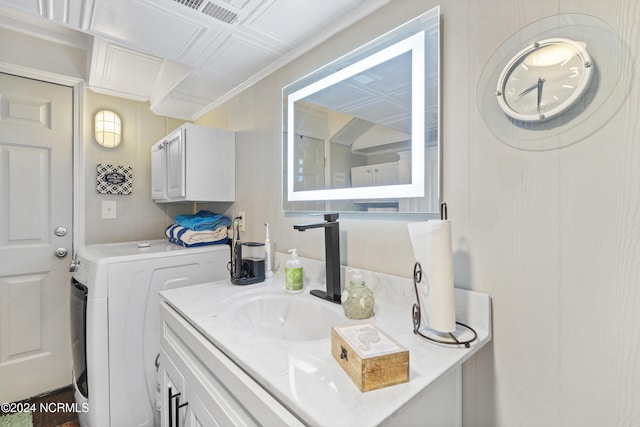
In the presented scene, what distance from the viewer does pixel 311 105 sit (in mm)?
1337

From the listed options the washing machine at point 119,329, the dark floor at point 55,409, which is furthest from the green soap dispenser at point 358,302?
the dark floor at point 55,409

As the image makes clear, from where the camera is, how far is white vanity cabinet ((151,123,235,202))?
1.78 meters

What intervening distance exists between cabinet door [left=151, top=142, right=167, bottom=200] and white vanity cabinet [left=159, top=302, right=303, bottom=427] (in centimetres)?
121

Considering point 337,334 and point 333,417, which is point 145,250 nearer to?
point 337,334

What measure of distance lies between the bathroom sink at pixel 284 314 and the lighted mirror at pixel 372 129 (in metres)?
0.40

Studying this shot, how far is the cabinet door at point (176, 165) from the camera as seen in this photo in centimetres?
178

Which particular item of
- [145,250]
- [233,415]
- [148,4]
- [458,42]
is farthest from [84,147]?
[458,42]

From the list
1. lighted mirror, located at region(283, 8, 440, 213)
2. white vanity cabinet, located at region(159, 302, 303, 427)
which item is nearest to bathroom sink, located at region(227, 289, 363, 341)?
white vanity cabinet, located at region(159, 302, 303, 427)

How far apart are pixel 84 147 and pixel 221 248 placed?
1.27 m

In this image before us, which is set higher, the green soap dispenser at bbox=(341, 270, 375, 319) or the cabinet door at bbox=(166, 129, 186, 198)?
the cabinet door at bbox=(166, 129, 186, 198)

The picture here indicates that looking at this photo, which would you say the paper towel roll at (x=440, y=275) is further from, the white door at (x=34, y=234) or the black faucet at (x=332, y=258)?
the white door at (x=34, y=234)

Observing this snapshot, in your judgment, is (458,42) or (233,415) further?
(458,42)

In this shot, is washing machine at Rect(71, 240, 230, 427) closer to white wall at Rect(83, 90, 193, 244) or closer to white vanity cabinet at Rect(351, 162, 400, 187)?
Answer: white wall at Rect(83, 90, 193, 244)

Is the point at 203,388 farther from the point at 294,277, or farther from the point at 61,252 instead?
the point at 61,252
